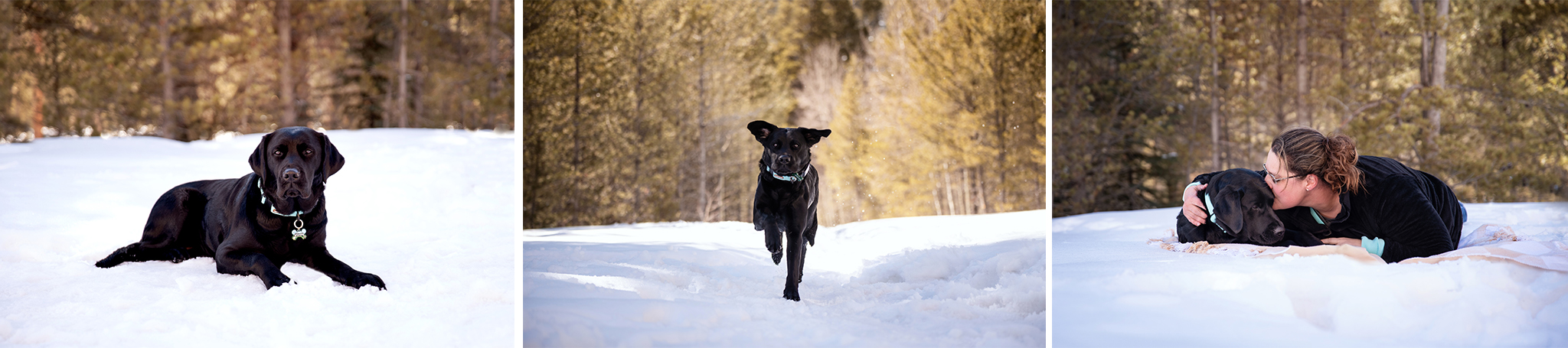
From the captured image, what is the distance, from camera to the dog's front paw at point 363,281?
8.18 ft

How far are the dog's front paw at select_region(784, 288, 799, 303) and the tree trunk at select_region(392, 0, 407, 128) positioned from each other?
8946 millimetres

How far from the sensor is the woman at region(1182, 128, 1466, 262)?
254 centimetres

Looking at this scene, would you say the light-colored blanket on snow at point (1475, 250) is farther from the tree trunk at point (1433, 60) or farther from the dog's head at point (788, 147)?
the tree trunk at point (1433, 60)

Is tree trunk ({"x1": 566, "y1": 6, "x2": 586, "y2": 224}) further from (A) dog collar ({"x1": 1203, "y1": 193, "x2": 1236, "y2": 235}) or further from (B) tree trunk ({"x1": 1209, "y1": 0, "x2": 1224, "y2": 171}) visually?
(B) tree trunk ({"x1": 1209, "y1": 0, "x2": 1224, "y2": 171})

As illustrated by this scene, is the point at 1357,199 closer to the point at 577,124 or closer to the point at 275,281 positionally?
the point at 275,281

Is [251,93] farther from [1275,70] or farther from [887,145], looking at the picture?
[1275,70]

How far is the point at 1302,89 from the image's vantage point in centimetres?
679

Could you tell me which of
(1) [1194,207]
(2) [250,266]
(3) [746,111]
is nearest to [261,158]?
(2) [250,266]

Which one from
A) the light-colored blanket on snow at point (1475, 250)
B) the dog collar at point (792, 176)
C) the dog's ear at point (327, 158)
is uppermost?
the dog's ear at point (327, 158)

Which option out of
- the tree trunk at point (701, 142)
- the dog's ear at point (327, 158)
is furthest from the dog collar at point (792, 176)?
the tree trunk at point (701, 142)

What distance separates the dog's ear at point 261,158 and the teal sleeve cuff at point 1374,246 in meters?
3.49

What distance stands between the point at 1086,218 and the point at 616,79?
9.59 ft

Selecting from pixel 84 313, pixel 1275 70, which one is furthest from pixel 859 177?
pixel 1275 70

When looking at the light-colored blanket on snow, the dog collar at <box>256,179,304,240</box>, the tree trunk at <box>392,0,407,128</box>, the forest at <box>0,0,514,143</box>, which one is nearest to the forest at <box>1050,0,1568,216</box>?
the light-colored blanket on snow
